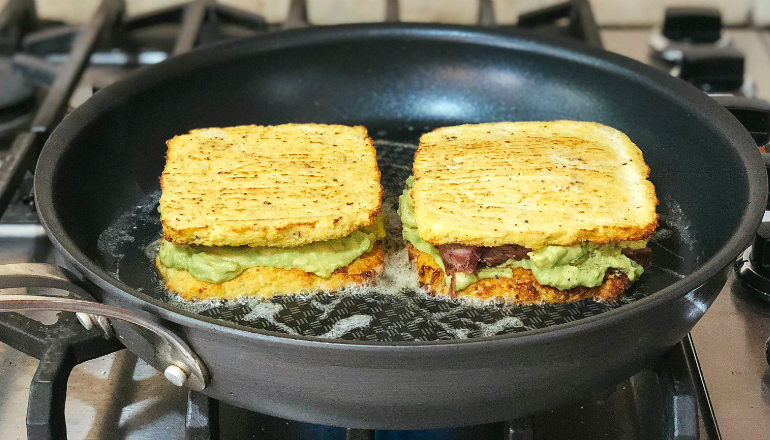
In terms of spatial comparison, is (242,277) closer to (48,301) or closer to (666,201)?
(48,301)

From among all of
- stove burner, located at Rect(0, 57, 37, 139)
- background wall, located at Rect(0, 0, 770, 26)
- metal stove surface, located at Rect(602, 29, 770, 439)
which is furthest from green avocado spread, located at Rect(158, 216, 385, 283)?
background wall, located at Rect(0, 0, 770, 26)

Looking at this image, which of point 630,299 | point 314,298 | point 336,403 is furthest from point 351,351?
point 630,299

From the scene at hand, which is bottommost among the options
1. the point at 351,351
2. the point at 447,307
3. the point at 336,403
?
the point at 447,307

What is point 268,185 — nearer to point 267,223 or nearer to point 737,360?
point 267,223

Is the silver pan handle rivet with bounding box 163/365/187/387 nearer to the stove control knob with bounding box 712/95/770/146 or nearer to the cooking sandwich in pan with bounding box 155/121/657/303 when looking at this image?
the cooking sandwich in pan with bounding box 155/121/657/303

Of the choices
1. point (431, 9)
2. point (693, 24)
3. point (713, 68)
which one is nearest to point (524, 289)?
point (713, 68)

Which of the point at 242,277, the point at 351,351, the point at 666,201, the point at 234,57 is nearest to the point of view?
the point at 351,351

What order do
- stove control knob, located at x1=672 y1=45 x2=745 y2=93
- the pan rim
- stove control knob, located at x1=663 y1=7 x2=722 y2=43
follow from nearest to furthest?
the pan rim < stove control knob, located at x1=672 y1=45 x2=745 y2=93 < stove control knob, located at x1=663 y1=7 x2=722 y2=43
